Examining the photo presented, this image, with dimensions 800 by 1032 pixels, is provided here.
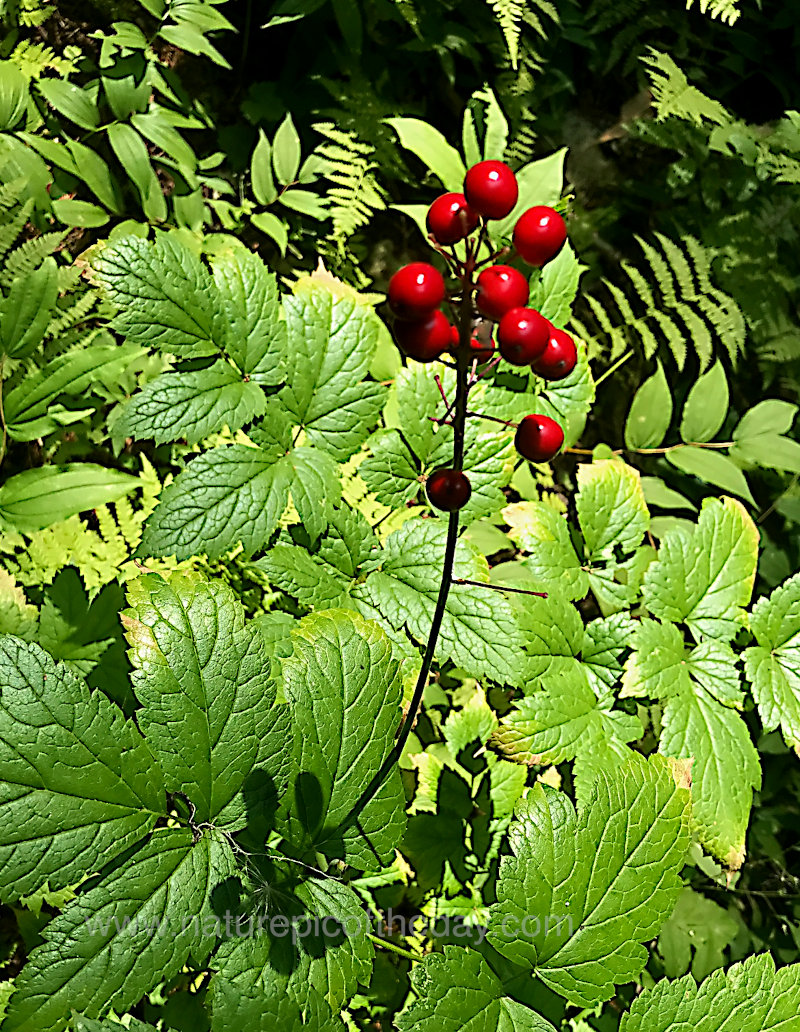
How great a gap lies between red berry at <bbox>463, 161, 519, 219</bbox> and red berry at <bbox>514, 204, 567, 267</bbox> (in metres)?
0.03

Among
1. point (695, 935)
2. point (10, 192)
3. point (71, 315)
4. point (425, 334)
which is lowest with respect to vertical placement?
point (695, 935)

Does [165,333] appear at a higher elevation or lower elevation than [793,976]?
higher

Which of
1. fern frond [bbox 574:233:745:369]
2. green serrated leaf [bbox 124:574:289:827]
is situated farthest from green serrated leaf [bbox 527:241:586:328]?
fern frond [bbox 574:233:745:369]

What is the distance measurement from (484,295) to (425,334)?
0.09 meters

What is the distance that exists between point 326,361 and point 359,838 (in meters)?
0.84

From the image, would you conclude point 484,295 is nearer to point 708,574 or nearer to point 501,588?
point 501,588

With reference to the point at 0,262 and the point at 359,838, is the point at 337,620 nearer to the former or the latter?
the point at 359,838

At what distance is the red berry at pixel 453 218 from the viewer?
3.28ft

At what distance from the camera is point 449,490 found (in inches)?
41.2

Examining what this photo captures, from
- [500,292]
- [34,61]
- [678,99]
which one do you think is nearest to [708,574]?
[500,292]

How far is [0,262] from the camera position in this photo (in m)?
2.04

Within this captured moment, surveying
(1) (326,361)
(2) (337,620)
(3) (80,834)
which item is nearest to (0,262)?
(1) (326,361)

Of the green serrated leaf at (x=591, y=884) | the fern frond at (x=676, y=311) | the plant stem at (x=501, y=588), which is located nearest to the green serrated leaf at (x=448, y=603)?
the plant stem at (x=501, y=588)

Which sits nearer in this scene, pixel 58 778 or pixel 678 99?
pixel 58 778
